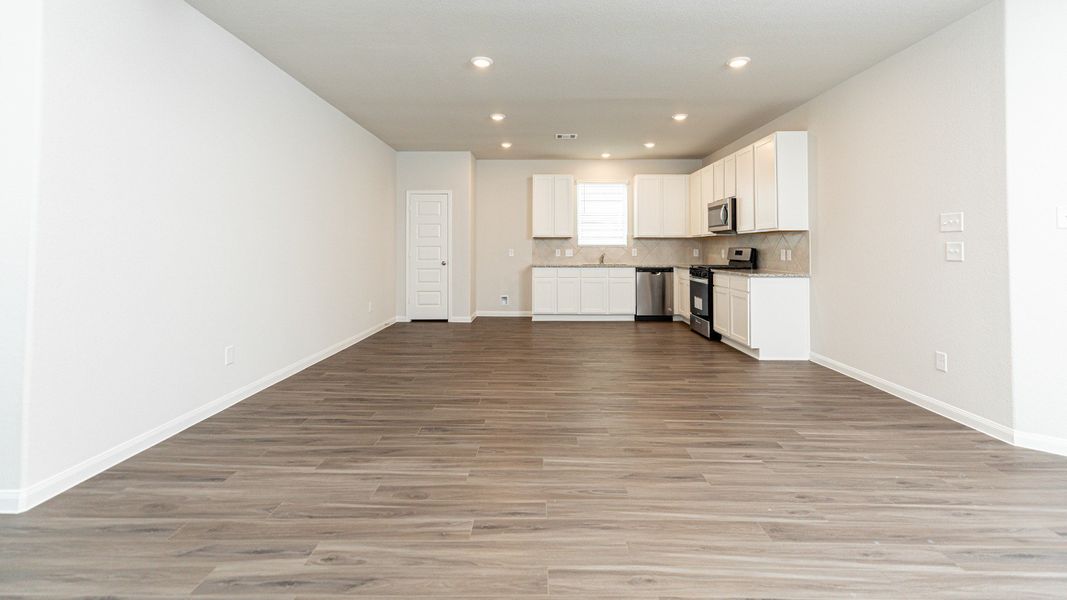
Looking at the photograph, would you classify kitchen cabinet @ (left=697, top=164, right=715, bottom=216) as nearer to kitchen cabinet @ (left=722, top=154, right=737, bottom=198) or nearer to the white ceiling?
kitchen cabinet @ (left=722, top=154, right=737, bottom=198)

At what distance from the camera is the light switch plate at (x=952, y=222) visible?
11.3 ft

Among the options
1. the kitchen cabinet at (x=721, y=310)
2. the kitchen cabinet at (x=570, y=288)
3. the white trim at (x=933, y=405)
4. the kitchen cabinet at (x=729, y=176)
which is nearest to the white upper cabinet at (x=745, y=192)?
the kitchen cabinet at (x=729, y=176)

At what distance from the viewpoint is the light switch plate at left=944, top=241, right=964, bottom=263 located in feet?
11.3

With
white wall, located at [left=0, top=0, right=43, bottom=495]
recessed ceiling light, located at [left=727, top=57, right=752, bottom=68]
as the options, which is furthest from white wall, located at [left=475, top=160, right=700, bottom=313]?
white wall, located at [left=0, top=0, right=43, bottom=495]

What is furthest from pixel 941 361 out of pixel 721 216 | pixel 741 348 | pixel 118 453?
pixel 118 453

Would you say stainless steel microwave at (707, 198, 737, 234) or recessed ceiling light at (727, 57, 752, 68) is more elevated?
recessed ceiling light at (727, 57, 752, 68)

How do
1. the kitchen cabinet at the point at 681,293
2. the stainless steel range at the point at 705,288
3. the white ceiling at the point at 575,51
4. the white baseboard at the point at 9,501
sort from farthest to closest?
the kitchen cabinet at the point at 681,293
the stainless steel range at the point at 705,288
the white ceiling at the point at 575,51
the white baseboard at the point at 9,501

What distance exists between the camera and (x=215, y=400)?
3.58 meters

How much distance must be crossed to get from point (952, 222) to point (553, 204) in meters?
5.80

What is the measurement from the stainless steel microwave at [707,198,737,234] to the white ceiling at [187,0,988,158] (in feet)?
3.15

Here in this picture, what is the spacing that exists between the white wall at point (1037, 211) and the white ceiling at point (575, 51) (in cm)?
43

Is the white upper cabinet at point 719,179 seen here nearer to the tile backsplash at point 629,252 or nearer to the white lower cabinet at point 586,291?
the tile backsplash at point 629,252

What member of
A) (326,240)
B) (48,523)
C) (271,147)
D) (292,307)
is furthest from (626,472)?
(326,240)

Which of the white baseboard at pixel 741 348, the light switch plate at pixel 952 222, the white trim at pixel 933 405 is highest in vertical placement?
the light switch plate at pixel 952 222
